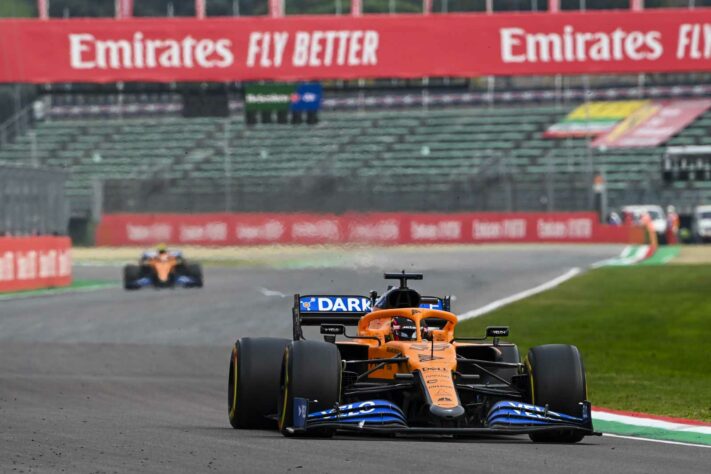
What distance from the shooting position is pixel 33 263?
36312mm

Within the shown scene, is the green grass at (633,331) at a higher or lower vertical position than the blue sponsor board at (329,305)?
lower

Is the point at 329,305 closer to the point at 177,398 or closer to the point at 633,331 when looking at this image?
the point at 177,398

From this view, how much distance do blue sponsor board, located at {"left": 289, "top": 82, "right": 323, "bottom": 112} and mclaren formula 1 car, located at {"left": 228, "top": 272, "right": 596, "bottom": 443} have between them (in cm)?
3969

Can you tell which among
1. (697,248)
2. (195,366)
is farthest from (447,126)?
(195,366)

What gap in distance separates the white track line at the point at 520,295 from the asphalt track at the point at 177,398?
43cm

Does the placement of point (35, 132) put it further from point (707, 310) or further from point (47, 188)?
point (707, 310)

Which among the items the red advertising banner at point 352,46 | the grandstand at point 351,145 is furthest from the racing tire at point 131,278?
the red advertising banner at point 352,46

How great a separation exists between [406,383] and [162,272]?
25362 mm

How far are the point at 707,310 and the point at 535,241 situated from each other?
31525 mm

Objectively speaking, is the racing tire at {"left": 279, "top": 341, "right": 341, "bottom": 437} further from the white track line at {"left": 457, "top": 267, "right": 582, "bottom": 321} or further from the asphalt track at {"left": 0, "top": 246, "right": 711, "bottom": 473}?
the white track line at {"left": 457, "top": 267, "right": 582, "bottom": 321}

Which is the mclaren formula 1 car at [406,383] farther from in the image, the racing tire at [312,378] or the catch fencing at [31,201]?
the catch fencing at [31,201]

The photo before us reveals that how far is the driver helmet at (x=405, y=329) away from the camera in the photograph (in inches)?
462

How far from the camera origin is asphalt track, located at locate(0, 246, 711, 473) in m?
9.31

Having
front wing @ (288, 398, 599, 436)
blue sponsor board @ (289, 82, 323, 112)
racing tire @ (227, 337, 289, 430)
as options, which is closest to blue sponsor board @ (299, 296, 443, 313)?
racing tire @ (227, 337, 289, 430)
